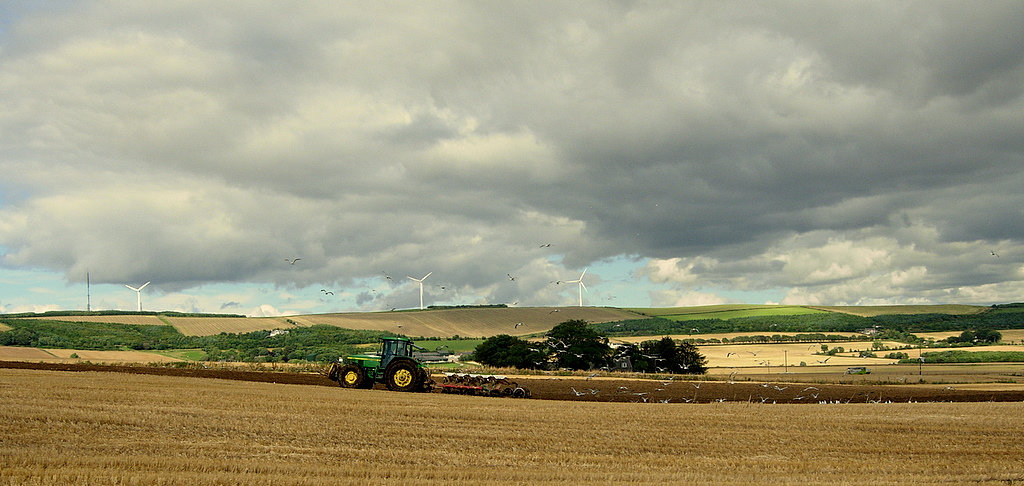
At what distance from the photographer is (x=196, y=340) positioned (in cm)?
10950

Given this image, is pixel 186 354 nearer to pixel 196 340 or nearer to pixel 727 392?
pixel 196 340

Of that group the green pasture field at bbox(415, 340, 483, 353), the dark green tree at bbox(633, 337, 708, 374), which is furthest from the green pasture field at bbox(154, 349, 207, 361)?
the dark green tree at bbox(633, 337, 708, 374)

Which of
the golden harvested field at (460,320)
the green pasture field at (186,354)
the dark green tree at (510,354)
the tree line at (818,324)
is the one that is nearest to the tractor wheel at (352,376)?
the dark green tree at (510,354)

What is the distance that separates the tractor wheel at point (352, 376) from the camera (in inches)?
1512

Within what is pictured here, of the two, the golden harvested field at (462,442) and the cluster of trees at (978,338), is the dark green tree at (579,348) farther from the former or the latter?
the cluster of trees at (978,338)

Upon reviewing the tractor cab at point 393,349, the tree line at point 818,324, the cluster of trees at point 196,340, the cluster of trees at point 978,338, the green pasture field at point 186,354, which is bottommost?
the cluster of trees at point 978,338

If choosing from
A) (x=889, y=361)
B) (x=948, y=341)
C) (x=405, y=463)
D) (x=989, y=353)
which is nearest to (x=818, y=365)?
(x=889, y=361)

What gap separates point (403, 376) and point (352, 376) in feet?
9.51

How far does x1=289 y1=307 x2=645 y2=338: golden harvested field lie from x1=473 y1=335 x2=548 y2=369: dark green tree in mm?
36868

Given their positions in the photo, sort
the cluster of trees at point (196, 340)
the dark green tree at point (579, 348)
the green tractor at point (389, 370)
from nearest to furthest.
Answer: the green tractor at point (389, 370) → the dark green tree at point (579, 348) → the cluster of trees at point (196, 340)

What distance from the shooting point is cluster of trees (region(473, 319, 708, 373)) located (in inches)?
3312

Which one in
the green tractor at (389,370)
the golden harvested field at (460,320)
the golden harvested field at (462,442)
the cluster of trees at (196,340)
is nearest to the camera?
the golden harvested field at (462,442)

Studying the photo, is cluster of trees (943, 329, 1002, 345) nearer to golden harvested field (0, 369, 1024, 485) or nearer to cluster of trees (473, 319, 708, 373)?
cluster of trees (473, 319, 708, 373)

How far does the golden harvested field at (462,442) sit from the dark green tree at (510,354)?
5205cm
